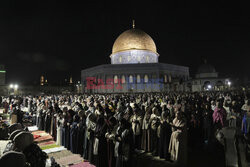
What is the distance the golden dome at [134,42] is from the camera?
38.4 metres

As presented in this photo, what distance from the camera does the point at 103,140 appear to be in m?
3.74

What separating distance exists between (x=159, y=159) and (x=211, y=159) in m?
1.43

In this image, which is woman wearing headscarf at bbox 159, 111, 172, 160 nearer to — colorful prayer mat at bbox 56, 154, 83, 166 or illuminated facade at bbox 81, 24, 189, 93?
colorful prayer mat at bbox 56, 154, 83, 166

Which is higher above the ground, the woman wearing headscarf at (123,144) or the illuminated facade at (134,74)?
the illuminated facade at (134,74)

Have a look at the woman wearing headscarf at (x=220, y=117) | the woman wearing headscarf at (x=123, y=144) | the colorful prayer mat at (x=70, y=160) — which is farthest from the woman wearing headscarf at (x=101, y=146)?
the woman wearing headscarf at (x=220, y=117)

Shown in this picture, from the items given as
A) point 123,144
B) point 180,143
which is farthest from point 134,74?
point 123,144

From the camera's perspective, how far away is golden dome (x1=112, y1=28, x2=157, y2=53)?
3844 centimetres

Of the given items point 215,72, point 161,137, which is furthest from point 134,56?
point 161,137

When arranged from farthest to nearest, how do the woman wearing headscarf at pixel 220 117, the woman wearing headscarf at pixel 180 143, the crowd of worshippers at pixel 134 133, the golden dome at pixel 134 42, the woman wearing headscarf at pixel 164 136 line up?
1. the golden dome at pixel 134 42
2. the woman wearing headscarf at pixel 220 117
3. the woman wearing headscarf at pixel 164 136
4. the woman wearing headscarf at pixel 180 143
5. the crowd of worshippers at pixel 134 133

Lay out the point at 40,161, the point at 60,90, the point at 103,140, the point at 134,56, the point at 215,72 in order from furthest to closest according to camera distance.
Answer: the point at 60,90
the point at 215,72
the point at 134,56
the point at 103,140
the point at 40,161

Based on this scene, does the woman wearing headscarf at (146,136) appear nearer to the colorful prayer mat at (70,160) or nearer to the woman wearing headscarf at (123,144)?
the woman wearing headscarf at (123,144)

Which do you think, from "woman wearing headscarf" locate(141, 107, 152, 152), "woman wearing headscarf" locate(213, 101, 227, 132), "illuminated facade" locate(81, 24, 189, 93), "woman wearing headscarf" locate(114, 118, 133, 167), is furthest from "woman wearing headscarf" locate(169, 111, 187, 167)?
"illuminated facade" locate(81, 24, 189, 93)

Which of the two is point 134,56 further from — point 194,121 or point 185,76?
point 194,121

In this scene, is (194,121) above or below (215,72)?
below
